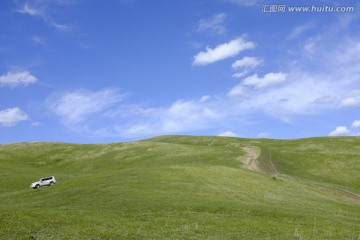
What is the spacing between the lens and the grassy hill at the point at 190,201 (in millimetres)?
30453

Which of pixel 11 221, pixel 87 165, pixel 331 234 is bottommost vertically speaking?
pixel 331 234

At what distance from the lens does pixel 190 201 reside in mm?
43812

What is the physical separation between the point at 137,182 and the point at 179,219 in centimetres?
2191

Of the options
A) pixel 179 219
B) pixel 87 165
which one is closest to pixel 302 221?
pixel 179 219

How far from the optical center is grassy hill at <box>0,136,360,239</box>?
3045cm

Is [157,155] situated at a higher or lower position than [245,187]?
higher

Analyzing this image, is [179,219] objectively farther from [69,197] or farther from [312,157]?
[312,157]

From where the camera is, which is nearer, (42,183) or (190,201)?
(190,201)

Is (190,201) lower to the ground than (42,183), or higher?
lower

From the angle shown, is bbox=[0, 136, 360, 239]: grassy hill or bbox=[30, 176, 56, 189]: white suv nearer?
bbox=[0, 136, 360, 239]: grassy hill

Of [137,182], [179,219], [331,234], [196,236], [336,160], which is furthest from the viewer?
[336,160]

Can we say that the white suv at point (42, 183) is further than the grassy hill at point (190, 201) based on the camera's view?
Yes

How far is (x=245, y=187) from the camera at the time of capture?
195 ft

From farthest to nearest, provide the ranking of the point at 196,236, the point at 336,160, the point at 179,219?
the point at 336,160 → the point at 179,219 → the point at 196,236
